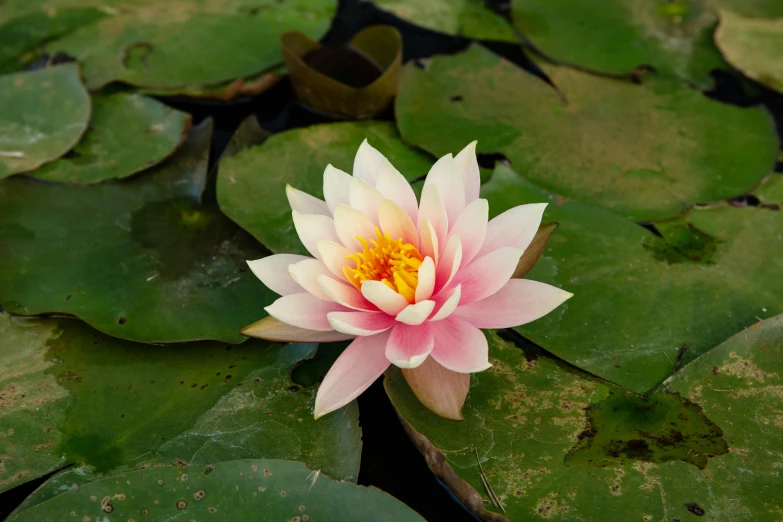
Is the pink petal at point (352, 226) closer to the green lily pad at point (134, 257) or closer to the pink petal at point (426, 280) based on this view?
the pink petal at point (426, 280)

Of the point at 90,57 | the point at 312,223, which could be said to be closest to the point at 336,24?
the point at 90,57

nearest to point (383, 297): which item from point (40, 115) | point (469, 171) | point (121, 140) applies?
point (469, 171)

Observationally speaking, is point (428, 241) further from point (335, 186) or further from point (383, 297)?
point (335, 186)

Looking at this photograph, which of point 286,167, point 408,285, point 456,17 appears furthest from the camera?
point 456,17

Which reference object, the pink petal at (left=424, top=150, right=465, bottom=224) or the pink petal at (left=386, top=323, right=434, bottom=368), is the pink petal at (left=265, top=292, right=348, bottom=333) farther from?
the pink petal at (left=424, top=150, right=465, bottom=224)

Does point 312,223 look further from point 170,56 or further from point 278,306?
point 170,56

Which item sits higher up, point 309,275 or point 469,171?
point 469,171
